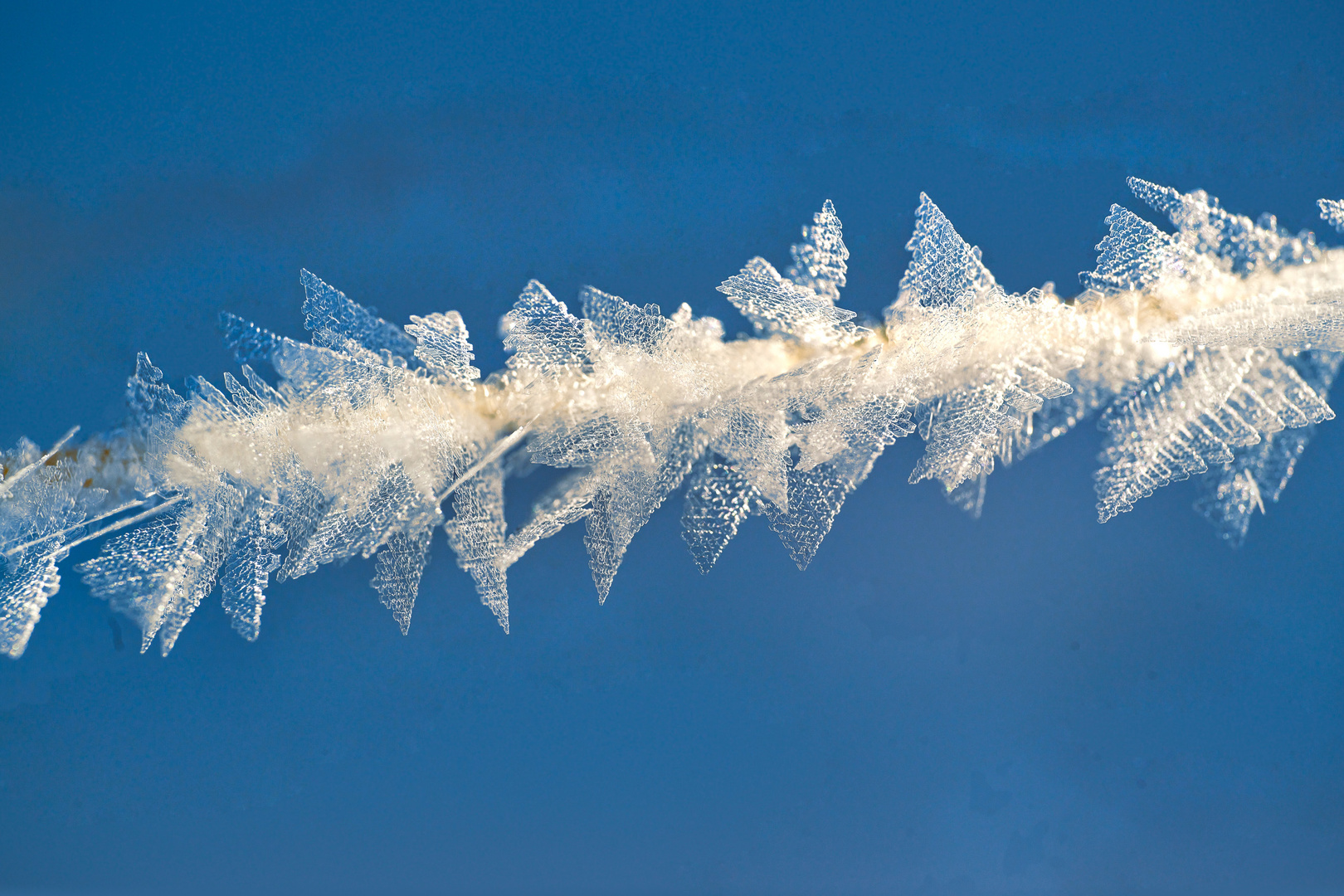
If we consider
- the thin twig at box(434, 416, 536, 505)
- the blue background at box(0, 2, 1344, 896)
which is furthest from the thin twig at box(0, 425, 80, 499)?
the thin twig at box(434, 416, 536, 505)

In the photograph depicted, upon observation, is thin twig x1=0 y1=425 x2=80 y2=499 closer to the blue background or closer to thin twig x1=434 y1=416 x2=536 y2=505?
the blue background

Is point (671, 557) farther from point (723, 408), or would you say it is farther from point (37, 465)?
point (37, 465)

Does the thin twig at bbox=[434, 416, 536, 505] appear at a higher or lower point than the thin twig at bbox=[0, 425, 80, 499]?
lower

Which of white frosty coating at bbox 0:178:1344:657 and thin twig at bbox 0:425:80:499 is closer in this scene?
white frosty coating at bbox 0:178:1344:657

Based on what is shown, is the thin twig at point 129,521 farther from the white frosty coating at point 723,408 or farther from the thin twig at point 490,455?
the thin twig at point 490,455

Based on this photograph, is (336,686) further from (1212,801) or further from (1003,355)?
(1212,801)

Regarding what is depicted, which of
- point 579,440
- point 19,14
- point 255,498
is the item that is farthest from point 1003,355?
point 19,14
